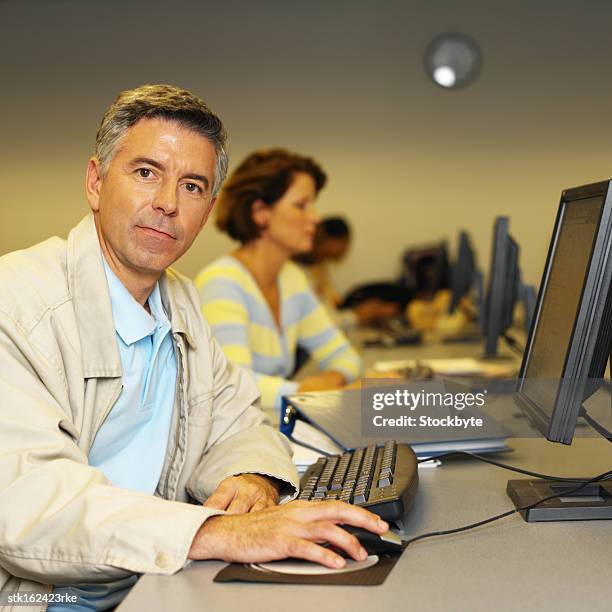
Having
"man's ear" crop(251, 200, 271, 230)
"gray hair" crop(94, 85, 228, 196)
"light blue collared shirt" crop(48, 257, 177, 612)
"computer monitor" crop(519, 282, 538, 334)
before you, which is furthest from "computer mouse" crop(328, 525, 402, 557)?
"man's ear" crop(251, 200, 271, 230)

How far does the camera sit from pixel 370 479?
1350 millimetres

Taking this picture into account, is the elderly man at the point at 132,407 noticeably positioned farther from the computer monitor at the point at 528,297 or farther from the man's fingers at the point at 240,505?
the computer monitor at the point at 528,297

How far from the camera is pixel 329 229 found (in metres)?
6.49

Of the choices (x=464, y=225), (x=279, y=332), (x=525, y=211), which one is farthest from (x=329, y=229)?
(x=279, y=332)

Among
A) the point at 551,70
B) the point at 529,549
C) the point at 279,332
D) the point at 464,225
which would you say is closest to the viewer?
the point at 529,549

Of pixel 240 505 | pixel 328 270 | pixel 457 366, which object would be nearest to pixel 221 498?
pixel 240 505

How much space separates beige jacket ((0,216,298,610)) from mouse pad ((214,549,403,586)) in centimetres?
8

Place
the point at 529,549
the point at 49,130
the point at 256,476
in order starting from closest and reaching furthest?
the point at 529,549 < the point at 256,476 < the point at 49,130

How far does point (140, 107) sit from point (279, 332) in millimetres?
1704

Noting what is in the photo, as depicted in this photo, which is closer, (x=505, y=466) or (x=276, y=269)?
(x=505, y=466)

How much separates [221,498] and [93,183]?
67 centimetres

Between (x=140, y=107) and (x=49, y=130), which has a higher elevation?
(x=140, y=107)

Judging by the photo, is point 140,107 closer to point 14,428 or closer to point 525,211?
point 14,428

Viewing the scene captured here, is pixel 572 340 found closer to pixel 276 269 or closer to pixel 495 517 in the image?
pixel 495 517
